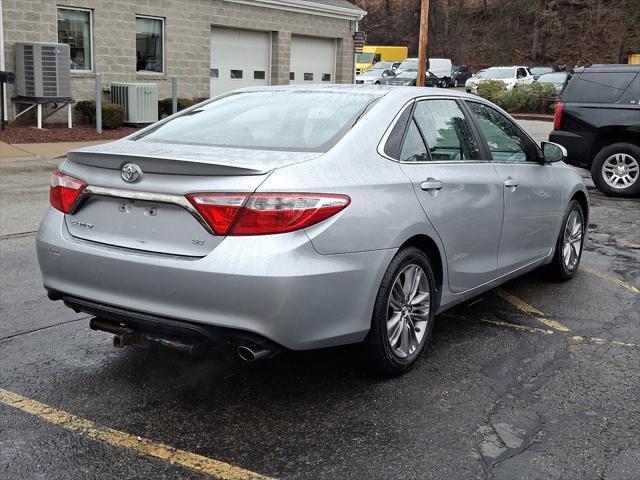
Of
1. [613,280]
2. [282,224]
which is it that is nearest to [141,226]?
[282,224]

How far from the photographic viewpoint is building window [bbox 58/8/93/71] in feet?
58.4

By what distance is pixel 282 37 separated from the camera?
2372 cm

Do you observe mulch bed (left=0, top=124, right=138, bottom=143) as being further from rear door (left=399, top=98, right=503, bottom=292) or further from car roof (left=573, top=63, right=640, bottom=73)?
rear door (left=399, top=98, right=503, bottom=292)

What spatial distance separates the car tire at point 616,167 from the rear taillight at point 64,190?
30.0 feet

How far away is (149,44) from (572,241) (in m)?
16.2

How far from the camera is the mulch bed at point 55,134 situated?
50.8ft

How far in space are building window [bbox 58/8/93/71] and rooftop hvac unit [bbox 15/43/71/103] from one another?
1.54m

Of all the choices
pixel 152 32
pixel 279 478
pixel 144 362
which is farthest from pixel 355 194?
pixel 152 32

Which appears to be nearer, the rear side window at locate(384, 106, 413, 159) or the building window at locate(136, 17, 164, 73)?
the rear side window at locate(384, 106, 413, 159)

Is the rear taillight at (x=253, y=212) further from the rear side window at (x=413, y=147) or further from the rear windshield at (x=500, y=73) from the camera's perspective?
the rear windshield at (x=500, y=73)

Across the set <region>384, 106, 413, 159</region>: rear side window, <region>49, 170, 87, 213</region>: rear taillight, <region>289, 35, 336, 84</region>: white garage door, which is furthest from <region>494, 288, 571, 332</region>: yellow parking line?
<region>289, 35, 336, 84</region>: white garage door

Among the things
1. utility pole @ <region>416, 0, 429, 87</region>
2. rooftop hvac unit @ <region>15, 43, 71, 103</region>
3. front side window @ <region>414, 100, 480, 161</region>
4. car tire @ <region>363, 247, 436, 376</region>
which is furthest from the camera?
utility pole @ <region>416, 0, 429, 87</region>

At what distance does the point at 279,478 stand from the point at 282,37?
21.9 metres

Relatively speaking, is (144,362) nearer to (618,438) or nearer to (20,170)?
(618,438)
